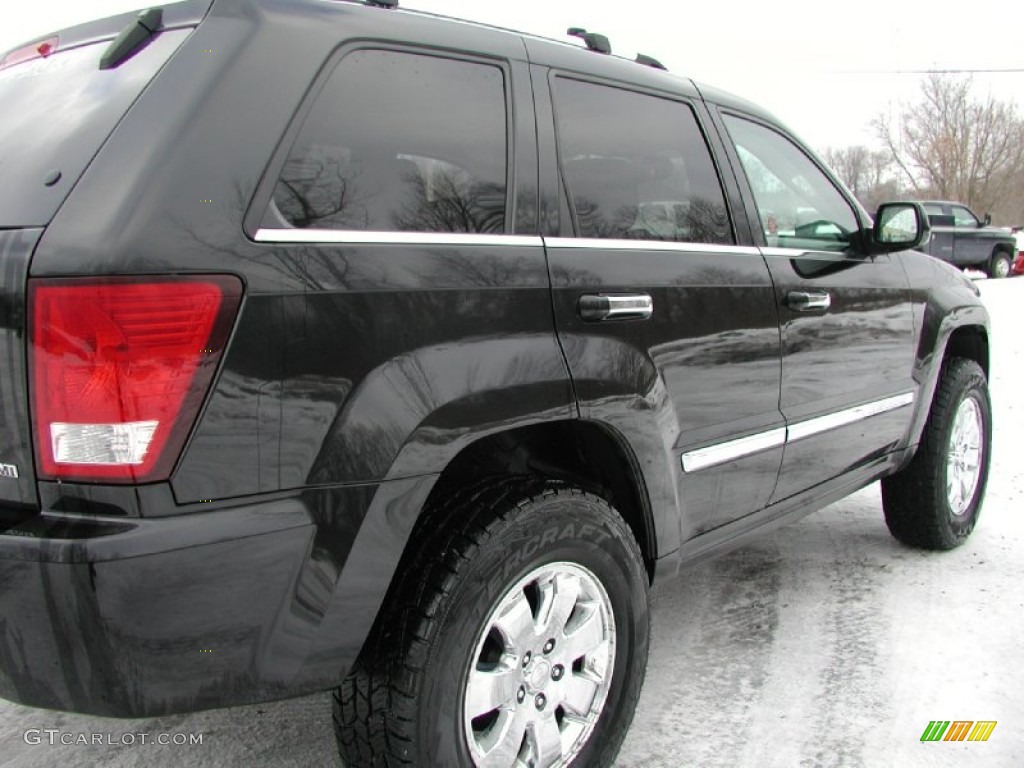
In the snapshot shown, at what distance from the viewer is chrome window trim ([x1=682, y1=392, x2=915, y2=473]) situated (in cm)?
258

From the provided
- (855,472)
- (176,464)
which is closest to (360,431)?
(176,464)

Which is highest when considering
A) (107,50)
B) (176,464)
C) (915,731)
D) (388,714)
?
(107,50)

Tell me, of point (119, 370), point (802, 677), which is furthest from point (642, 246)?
point (802, 677)

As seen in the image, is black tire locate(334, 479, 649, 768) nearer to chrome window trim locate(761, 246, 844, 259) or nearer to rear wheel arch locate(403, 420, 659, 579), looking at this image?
rear wheel arch locate(403, 420, 659, 579)

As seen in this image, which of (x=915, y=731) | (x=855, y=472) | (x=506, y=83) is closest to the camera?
(x=506, y=83)

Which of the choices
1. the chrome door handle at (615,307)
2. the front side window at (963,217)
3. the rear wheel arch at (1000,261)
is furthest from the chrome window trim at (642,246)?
the rear wheel arch at (1000,261)

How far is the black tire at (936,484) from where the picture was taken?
392 cm

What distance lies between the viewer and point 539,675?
6.82 feet

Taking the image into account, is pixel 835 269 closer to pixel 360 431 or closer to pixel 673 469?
pixel 673 469

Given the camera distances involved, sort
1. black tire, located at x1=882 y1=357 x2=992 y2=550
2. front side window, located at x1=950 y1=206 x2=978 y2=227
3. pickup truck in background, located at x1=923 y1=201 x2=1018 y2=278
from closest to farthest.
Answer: black tire, located at x1=882 y1=357 x2=992 y2=550
pickup truck in background, located at x1=923 y1=201 x2=1018 y2=278
front side window, located at x1=950 y1=206 x2=978 y2=227

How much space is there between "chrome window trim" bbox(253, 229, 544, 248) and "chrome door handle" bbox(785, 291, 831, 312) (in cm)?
116

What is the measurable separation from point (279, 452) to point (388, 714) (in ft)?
2.02

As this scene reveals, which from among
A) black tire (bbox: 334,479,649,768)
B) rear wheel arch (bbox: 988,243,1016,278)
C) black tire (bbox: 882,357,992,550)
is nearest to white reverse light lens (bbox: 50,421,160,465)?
black tire (bbox: 334,479,649,768)

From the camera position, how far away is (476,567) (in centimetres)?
189
